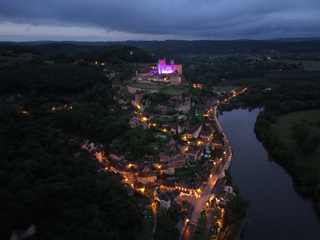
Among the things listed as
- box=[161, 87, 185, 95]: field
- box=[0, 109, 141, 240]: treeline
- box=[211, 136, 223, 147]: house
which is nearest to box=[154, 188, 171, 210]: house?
box=[0, 109, 141, 240]: treeline

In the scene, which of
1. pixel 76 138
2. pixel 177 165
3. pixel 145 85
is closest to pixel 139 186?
pixel 177 165

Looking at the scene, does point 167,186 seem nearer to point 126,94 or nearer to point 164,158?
point 164,158

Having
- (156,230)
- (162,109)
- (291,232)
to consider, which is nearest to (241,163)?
(291,232)

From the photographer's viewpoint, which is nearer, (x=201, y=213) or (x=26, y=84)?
(x=201, y=213)

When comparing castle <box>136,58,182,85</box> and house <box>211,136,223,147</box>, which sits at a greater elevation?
castle <box>136,58,182,85</box>

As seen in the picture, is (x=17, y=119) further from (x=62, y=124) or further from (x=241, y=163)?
(x=241, y=163)

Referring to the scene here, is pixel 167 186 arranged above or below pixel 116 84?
below

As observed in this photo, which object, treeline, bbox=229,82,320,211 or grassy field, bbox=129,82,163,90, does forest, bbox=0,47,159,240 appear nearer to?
grassy field, bbox=129,82,163,90
